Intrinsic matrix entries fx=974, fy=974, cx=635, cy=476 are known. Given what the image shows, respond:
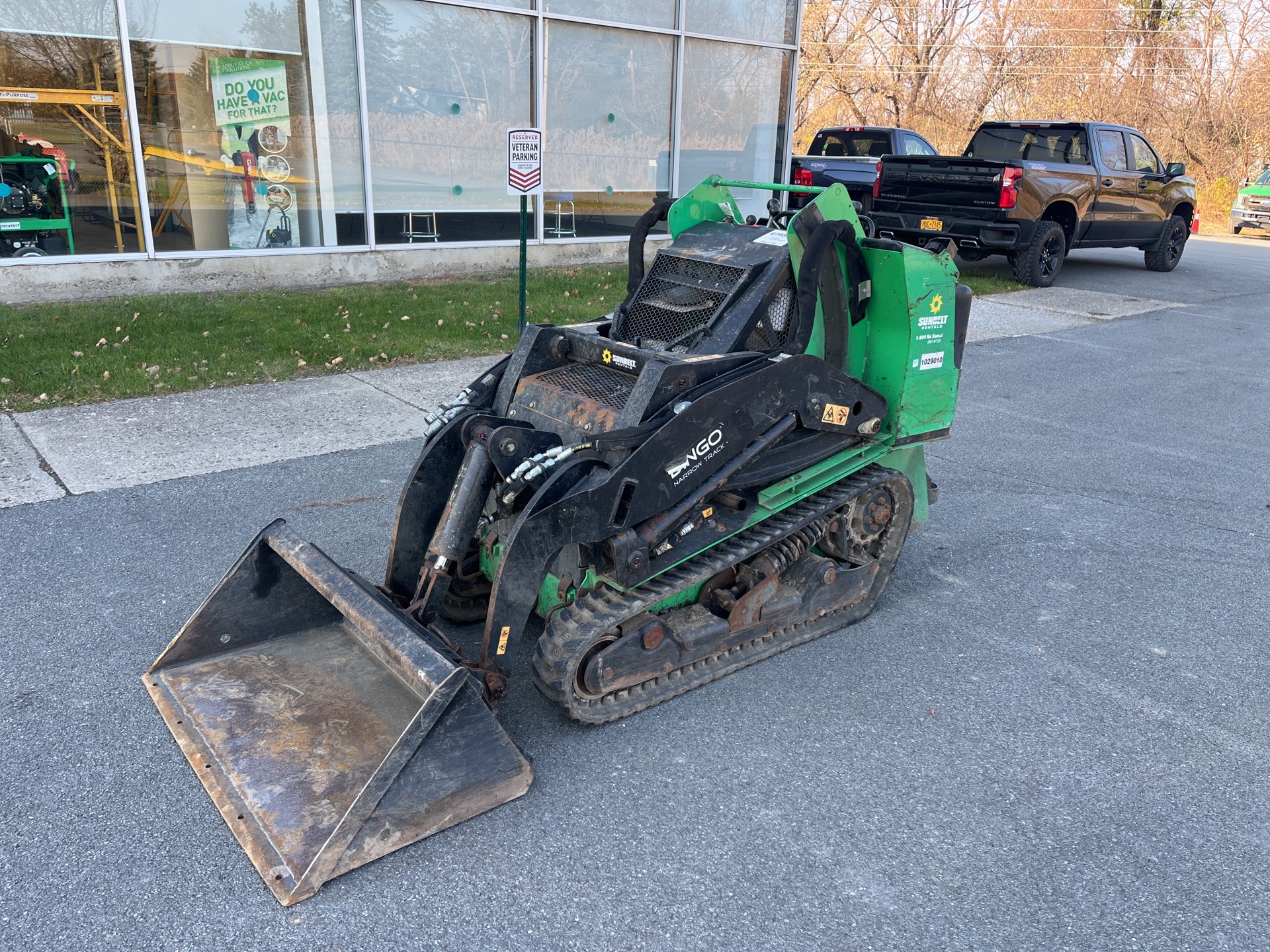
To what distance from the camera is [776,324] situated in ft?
14.0

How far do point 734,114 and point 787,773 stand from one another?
517 inches

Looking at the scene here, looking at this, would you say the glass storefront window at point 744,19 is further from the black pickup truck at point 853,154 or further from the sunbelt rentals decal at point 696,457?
the sunbelt rentals decal at point 696,457

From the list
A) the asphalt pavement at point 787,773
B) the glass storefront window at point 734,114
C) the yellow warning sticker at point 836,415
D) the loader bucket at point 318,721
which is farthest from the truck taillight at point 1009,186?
the loader bucket at point 318,721

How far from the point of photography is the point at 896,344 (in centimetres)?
441

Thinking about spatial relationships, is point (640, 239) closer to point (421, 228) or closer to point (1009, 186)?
point (421, 228)

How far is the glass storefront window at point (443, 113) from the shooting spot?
11570 millimetres

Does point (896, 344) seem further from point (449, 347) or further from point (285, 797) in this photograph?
point (449, 347)

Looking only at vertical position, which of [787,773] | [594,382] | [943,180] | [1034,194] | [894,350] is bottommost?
[787,773]

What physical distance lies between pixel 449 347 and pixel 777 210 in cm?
451

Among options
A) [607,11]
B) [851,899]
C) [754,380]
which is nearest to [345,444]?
[754,380]

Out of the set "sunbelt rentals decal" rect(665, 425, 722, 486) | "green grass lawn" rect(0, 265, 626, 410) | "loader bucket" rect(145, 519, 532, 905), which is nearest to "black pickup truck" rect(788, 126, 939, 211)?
"green grass lawn" rect(0, 265, 626, 410)

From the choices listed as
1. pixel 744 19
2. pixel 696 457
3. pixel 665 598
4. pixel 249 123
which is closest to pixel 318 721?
pixel 665 598

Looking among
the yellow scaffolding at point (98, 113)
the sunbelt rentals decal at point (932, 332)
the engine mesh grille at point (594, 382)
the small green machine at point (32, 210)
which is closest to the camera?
the engine mesh grille at point (594, 382)

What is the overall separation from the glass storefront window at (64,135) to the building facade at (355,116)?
0.06 ft
